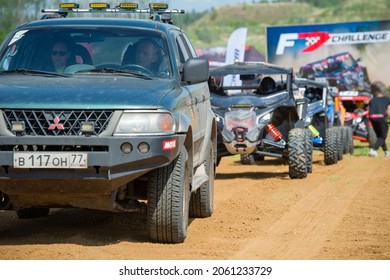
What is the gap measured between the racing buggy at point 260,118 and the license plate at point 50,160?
7.40 metres

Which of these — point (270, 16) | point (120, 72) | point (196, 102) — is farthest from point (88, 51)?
point (270, 16)

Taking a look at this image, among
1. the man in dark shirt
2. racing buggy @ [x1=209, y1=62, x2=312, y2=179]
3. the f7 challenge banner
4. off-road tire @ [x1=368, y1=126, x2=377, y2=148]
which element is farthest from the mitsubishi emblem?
the f7 challenge banner

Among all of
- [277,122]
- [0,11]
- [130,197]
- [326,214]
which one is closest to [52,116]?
[130,197]

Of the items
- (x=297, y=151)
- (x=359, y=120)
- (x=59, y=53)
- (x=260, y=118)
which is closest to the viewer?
(x=59, y=53)

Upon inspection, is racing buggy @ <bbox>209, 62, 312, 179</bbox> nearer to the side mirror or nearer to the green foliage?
the side mirror

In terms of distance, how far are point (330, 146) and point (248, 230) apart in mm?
9300

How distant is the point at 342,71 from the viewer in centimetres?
3672

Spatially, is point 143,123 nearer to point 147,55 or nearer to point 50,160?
point 50,160

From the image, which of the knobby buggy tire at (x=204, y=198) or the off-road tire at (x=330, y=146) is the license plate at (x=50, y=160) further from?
the off-road tire at (x=330, y=146)

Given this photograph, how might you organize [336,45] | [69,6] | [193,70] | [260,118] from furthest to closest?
[336,45] < [260,118] < [69,6] < [193,70]

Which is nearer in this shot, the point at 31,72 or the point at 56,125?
the point at 56,125

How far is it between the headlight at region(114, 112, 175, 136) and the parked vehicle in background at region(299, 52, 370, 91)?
88.3 feet

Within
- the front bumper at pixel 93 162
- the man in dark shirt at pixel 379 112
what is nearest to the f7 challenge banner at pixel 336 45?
the man in dark shirt at pixel 379 112

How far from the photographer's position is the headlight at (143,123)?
26.7 feet
